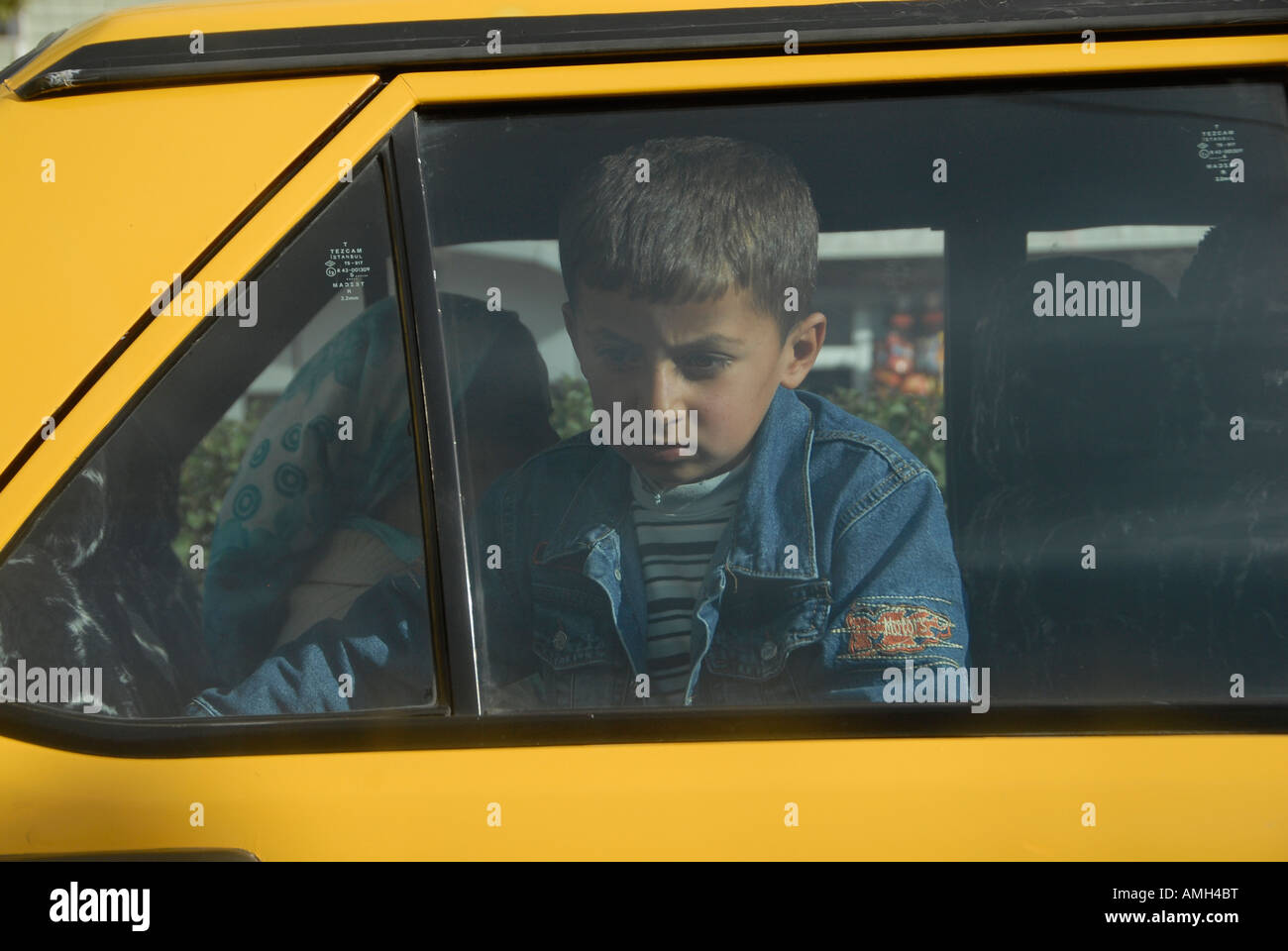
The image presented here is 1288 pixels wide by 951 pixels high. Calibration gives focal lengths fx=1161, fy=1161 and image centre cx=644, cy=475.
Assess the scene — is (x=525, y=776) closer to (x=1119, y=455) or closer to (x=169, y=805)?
(x=169, y=805)

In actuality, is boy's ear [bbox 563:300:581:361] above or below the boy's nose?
above

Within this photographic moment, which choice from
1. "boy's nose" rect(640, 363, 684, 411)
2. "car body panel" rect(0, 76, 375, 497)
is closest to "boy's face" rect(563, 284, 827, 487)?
"boy's nose" rect(640, 363, 684, 411)

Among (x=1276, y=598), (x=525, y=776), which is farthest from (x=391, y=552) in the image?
(x=1276, y=598)

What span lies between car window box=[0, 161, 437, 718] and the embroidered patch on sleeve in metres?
0.53

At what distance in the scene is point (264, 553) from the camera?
1526 mm

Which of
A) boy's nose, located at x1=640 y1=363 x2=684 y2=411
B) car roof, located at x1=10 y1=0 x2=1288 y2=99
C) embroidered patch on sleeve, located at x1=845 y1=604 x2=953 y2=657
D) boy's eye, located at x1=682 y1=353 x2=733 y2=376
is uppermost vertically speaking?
car roof, located at x1=10 y1=0 x2=1288 y2=99

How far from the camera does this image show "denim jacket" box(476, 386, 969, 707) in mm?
1416

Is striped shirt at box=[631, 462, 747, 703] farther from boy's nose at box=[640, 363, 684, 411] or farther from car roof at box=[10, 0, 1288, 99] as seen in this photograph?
car roof at box=[10, 0, 1288, 99]

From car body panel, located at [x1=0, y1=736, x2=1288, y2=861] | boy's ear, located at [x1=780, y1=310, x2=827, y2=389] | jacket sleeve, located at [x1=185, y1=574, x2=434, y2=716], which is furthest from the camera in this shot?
boy's ear, located at [x1=780, y1=310, x2=827, y2=389]

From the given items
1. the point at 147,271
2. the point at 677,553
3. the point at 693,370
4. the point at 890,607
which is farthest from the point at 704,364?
the point at 147,271

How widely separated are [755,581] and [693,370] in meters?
0.28

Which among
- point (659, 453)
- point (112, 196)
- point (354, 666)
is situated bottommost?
point (354, 666)

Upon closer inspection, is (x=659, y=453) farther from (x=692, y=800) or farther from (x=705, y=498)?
(x=692, y=800)

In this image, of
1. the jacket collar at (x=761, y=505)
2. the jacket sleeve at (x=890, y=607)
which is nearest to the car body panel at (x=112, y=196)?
the jacket collar at (x=761, y=505)
